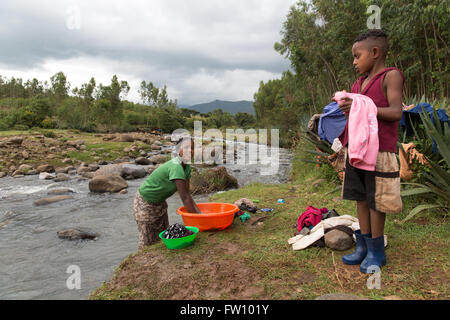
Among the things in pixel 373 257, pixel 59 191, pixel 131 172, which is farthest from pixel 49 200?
pixel 373 257

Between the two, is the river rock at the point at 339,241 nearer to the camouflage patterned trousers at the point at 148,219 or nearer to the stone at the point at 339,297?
the stone at the point at 339,297

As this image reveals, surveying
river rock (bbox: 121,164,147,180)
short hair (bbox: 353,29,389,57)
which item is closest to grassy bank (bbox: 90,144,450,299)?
short hair (bbox: 353,29,389,57)

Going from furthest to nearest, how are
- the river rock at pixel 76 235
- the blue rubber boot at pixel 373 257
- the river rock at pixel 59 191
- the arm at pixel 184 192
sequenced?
1. the river rock at pixel 59 191
2. the river rock at pixel 76 235
3. the arm at pixel 184 192
4. the blue rubber boot at pixel 373 257

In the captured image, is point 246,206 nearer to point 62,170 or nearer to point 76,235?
point 76,235

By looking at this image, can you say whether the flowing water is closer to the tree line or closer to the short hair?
the short hair

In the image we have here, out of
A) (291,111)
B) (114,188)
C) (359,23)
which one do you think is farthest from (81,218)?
(291,111)

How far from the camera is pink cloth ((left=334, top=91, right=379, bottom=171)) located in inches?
75.8

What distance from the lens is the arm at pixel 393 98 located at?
1934 millimetres

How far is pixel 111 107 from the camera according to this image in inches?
1448

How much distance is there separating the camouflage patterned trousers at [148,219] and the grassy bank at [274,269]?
42 centimetres

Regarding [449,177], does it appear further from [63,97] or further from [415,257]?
[63,97]

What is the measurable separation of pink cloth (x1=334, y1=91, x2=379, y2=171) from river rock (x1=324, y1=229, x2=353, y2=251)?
1.00 m

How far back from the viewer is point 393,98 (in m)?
1.95

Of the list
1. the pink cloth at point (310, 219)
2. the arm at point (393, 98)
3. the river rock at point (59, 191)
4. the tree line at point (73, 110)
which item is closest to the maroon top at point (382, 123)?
the arm at point (393, 98)
